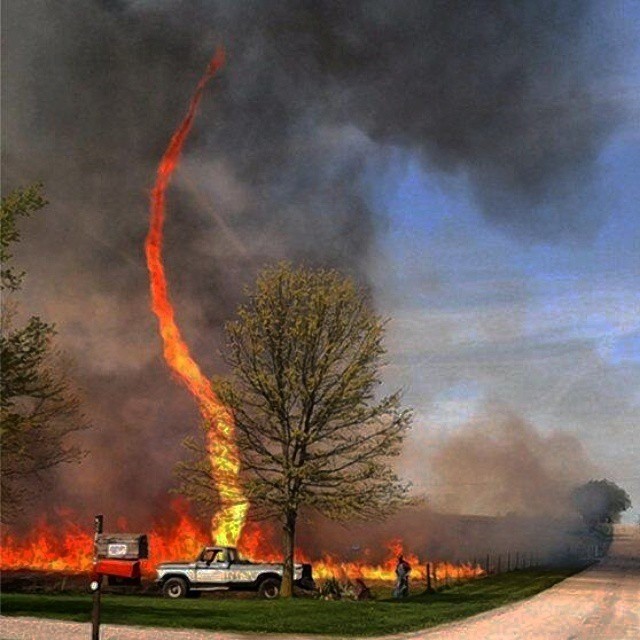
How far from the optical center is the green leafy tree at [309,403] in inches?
1384

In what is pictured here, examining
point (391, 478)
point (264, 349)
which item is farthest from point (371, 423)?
point (264, 349)

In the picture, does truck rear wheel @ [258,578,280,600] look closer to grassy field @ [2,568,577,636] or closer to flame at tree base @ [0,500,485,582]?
grassy field @ [2,568,577,636]

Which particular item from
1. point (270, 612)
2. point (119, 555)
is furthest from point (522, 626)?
point (119, 555)

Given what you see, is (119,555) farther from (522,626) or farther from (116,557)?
(522,626)

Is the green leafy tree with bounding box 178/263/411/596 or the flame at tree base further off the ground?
the green leafy tree with bounding box 178/263/411/596

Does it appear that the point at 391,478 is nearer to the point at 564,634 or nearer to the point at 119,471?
the point at 564,634

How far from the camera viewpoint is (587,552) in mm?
102312

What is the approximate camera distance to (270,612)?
27562mm

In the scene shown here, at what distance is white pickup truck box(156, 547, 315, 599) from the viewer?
116 ft

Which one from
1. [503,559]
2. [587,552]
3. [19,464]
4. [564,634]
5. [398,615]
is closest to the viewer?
[564,634]

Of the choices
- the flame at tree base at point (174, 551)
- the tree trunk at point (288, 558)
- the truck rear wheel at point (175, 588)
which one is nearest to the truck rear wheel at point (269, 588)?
the tree trunk at point (288, 558)

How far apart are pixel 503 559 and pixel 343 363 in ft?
168

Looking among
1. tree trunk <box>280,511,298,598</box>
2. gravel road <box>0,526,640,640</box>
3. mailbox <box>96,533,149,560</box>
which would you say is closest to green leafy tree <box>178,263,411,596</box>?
tree trunk <box>280,511,298,598</box>

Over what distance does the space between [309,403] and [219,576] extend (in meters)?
7.64
